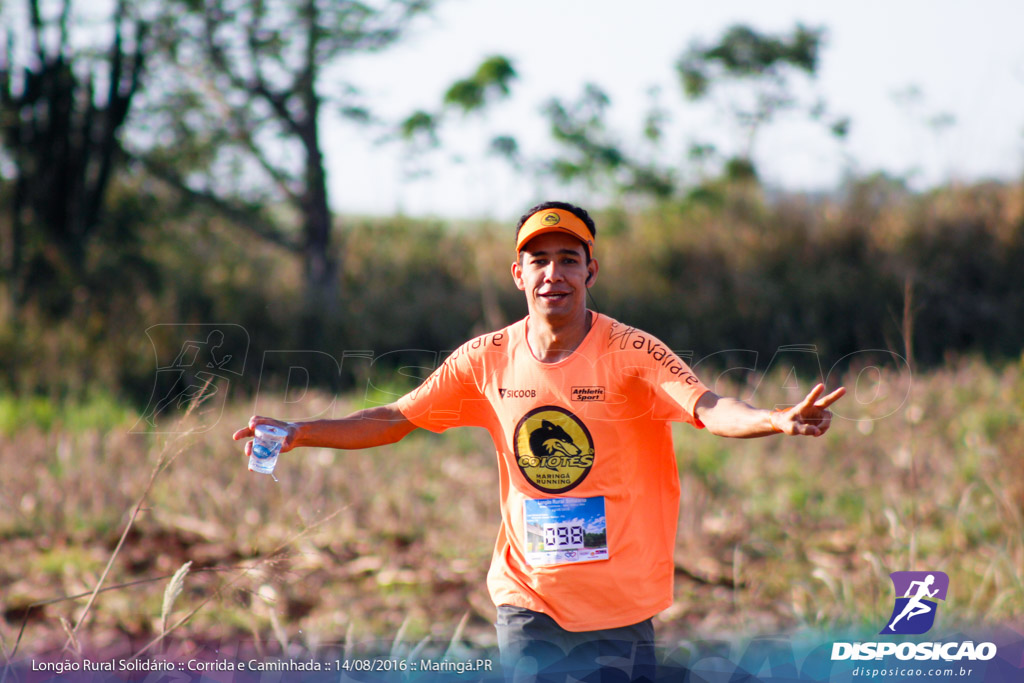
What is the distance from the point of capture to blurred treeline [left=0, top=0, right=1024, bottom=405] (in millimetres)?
13789

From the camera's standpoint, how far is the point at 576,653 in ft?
8.71

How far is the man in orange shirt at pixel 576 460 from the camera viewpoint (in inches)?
105

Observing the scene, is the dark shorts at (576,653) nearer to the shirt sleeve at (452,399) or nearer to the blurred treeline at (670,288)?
the shirt sleeve at (452,399)

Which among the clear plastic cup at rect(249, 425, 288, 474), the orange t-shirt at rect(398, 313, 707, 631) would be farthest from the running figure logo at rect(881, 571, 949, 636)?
the clear plastic cup at rect(249, 425, 288, 474)

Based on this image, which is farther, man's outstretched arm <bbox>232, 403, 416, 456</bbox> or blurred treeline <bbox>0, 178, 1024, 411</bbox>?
blurred treeline <bbox>0, 178, 1024, 411</bbox>

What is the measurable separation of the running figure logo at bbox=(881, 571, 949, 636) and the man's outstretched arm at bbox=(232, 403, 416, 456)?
2.11m

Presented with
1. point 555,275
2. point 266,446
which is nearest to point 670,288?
point 555,275

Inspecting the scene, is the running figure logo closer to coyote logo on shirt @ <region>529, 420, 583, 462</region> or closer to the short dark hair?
coyote logo on shirt @ <region>529, 420, 583, 462</region>

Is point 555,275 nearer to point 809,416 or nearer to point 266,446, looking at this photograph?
point 809,416

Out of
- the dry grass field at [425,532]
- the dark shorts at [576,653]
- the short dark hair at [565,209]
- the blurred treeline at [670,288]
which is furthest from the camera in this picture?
the blurred treeline at [670,288]

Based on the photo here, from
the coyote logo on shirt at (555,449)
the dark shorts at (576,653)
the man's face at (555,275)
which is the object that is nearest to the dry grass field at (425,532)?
the dark shorts at (576,653)

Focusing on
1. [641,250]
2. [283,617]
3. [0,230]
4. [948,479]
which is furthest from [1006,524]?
[0,230]

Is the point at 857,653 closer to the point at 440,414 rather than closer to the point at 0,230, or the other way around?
the point at 440,414

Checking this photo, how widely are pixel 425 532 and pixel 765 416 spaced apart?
4.02 metres
